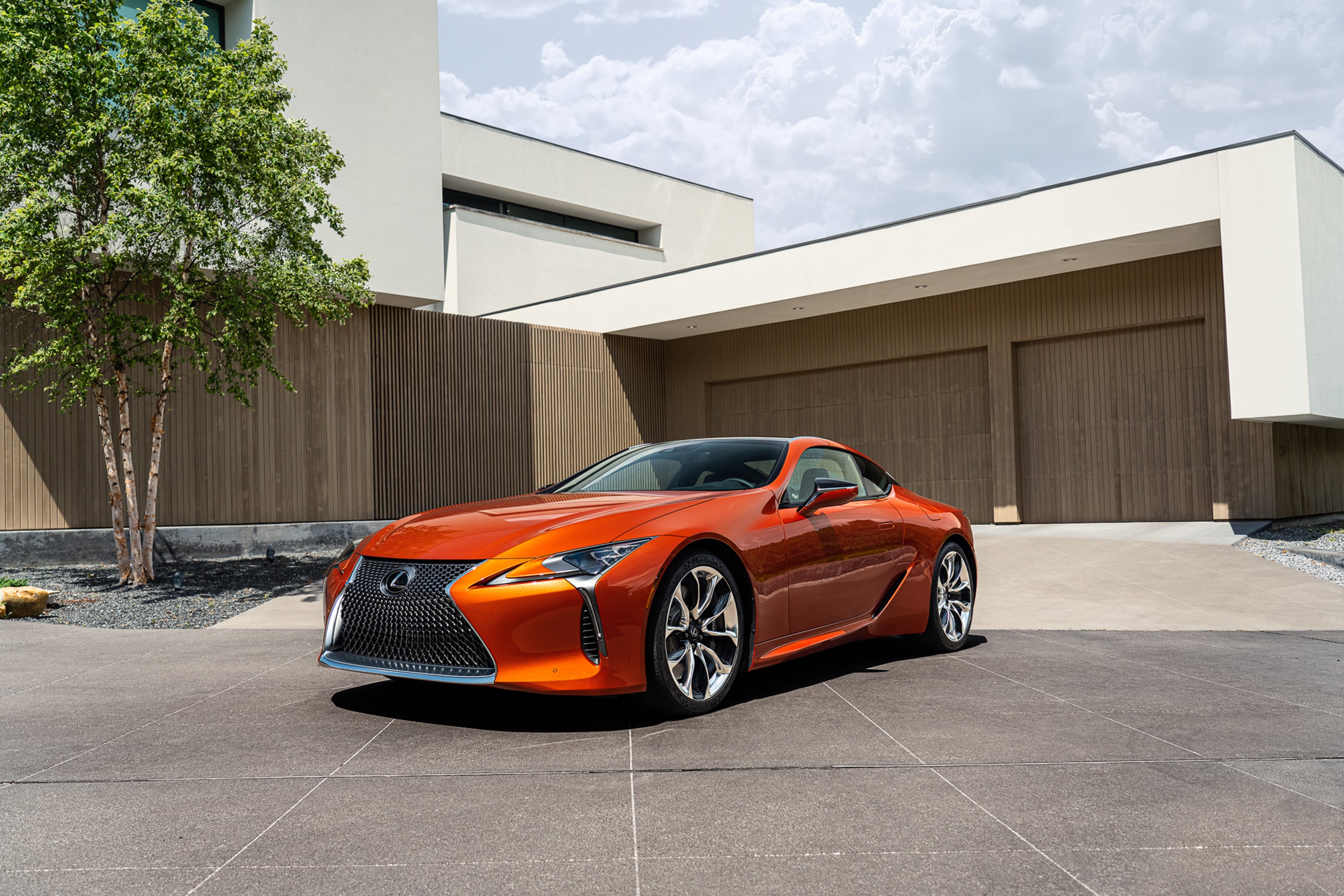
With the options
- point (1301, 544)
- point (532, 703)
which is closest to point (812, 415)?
point (1301, 544)

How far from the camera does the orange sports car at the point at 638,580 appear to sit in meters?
4.48

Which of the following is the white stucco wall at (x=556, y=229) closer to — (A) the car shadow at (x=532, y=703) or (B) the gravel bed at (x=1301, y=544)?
(B) the gravel bed at (x=1301, y=544)

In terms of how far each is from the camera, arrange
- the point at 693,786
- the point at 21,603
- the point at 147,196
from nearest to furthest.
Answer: the point at 693,786, the point at 21,603, the point at 147,196

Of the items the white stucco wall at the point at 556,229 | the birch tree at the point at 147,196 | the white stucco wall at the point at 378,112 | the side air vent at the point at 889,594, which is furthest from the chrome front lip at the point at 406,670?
the white stucco wall at the point at 556,229

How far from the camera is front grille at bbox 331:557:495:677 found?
4512mm

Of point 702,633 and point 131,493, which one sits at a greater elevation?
point 131,493

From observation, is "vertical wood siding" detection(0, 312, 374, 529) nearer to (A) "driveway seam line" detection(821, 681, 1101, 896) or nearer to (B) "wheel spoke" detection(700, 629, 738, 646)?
(B) "wheel spoke" detection(700, 629, 738, 646)

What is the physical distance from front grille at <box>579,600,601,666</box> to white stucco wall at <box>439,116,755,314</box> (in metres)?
22.0

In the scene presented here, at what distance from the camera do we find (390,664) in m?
4.67

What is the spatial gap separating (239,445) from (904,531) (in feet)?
41.7

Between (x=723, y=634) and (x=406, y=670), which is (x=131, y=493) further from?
(x=723, y=634)

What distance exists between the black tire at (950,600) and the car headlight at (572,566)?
286 centimetres

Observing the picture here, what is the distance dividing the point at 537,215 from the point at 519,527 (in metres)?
25.9

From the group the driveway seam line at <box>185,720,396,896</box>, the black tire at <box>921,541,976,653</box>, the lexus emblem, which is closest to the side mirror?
the black tire at <box>921,541,976,653</box>
